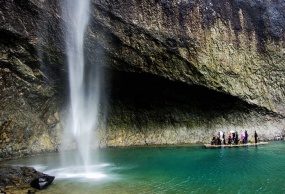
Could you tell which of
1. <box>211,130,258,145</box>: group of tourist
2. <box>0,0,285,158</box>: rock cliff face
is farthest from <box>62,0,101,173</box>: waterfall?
<box>211,130,258,145</box>: group of tourist

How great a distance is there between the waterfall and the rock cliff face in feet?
2.49

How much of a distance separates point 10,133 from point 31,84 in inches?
180

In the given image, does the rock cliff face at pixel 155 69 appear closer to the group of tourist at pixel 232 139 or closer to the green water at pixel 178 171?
the group of tourist at pixel 232 139

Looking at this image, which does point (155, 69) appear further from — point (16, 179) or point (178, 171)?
point (16, 179)

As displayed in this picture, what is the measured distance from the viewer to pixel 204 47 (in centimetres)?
3097

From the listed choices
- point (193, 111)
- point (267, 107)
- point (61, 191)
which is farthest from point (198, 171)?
point (267, 107)

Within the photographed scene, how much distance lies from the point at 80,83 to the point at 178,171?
51.6 feet

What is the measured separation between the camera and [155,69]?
3023 cm

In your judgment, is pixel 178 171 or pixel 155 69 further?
pixel 155 69

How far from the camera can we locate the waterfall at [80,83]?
28031 millimetres

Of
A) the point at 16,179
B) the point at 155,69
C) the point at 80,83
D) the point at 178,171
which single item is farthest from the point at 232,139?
the point at 16,179

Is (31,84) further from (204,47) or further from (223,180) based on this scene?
(223,180)

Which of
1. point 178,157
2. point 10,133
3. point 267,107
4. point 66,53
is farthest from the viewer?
point 267,107

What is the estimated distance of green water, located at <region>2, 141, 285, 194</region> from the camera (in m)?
15.1
